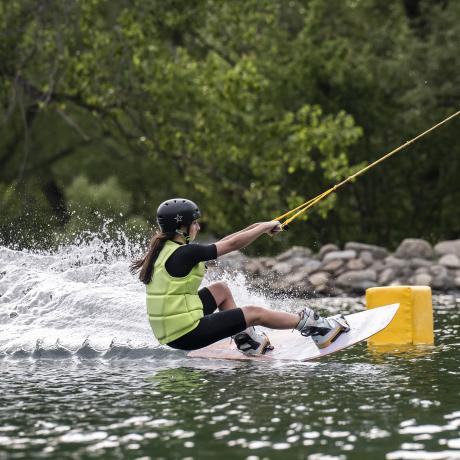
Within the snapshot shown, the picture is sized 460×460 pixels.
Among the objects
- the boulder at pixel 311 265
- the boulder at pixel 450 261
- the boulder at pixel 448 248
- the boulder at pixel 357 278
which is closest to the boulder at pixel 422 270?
the boulder at pixel 450 261

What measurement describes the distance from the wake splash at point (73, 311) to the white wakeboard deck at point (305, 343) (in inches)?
16.2

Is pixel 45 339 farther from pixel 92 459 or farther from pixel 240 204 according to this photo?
pixel 240 204

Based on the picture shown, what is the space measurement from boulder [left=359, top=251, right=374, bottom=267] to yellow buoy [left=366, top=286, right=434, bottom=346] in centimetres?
1051

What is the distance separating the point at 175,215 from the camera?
998cm

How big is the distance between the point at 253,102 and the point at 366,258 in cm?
482

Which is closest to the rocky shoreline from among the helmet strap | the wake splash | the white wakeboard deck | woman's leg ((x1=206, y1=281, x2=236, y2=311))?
the wake splash

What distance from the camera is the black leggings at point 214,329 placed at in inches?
383

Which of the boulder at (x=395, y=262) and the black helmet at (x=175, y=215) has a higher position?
the boulder at (x=395, y=262)

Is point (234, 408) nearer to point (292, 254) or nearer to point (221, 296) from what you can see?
point (221, 296)

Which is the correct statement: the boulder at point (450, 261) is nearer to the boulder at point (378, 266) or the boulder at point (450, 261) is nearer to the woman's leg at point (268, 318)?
the boulder at point (378, 266)

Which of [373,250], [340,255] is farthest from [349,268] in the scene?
[373,250]

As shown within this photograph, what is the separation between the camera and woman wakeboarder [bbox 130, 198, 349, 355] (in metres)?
9.76

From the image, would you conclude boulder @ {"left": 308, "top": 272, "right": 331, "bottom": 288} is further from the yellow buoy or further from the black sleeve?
the black sleeve

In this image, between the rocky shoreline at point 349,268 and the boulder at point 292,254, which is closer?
the rocky shoreline at point 349,268
